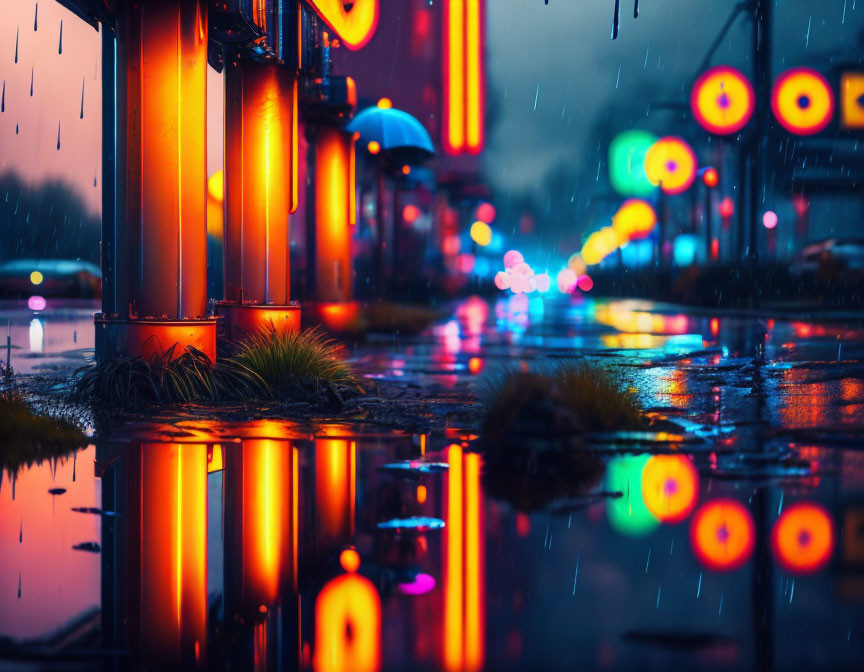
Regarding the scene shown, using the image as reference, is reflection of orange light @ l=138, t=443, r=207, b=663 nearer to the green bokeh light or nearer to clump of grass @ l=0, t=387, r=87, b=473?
clump of grass @ l=0, t=387, r=87, b=473

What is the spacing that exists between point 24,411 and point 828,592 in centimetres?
622

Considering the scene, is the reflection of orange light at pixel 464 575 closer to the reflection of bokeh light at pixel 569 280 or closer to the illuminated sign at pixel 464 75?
the illuminated sign at pixel 464 75

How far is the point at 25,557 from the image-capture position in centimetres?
486

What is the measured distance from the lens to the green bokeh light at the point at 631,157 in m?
38.2

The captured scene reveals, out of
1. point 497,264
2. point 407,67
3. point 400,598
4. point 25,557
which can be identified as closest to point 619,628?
point 400,598

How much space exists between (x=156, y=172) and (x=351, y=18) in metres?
4.32

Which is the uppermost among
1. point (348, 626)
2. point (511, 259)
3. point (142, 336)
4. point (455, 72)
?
point (511, 259)

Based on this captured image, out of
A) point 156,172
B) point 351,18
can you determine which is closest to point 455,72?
point 351,18

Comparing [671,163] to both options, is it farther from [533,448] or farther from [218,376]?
[533,448]

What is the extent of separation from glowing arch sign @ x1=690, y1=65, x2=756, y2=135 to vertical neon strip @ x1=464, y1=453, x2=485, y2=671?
17498 millimetres

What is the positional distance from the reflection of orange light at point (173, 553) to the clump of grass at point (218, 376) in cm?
288

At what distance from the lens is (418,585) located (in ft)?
14.4

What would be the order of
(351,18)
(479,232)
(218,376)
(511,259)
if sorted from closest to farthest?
(218,376), (351,18), (479,232), (511,259)

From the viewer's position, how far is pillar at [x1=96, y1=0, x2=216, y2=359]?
10805 millimetres
